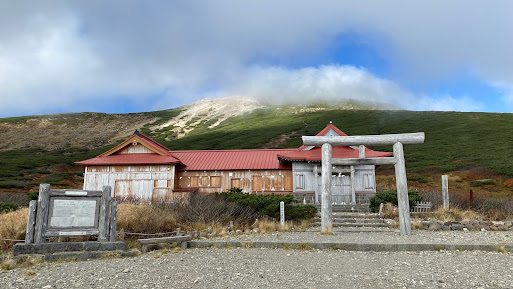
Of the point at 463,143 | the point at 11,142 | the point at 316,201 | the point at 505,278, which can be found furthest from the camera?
the point at 11,142

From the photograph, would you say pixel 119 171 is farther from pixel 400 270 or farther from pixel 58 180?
pixel 400 270

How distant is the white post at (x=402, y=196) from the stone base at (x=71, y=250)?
10882mm

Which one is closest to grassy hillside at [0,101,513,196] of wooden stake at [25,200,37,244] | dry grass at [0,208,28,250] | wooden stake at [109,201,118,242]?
dry grass at [0,208,28,250]

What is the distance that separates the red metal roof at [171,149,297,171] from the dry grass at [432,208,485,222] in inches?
442

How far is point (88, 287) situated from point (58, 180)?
3994 cm

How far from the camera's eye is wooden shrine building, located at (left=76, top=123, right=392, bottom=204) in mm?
25875

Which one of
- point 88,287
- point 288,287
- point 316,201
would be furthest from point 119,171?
point 288,287

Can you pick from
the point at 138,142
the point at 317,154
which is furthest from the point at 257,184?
the point at 138,142

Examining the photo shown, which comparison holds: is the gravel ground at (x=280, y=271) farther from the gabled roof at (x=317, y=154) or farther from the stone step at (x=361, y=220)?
the gabled roof at (x=317, y=154)

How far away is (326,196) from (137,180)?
54.6ft

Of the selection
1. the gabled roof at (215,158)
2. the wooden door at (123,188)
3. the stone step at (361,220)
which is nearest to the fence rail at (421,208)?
the stone step at (361,220)

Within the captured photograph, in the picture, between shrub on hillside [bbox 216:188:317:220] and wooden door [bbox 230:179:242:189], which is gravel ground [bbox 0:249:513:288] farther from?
wooden door [bbox 230:179:242:189]

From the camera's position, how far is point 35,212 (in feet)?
33.4

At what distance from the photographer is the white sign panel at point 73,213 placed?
10359 millimetres
